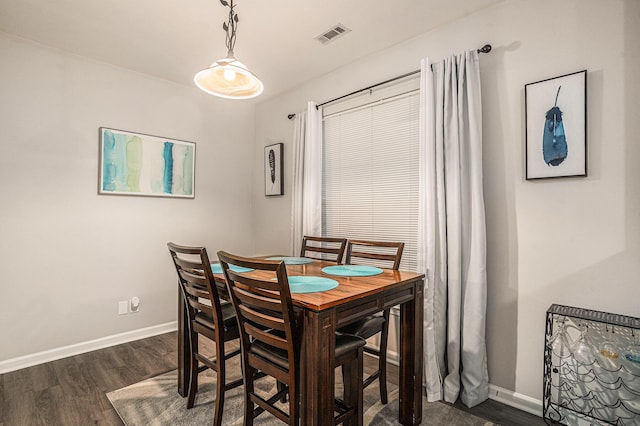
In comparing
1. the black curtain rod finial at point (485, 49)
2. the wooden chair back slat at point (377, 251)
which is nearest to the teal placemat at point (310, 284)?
the wooden chair back slat at point (377, 251)

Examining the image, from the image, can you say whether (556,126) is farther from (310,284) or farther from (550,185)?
(310,284)

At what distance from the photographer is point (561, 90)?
1953mm

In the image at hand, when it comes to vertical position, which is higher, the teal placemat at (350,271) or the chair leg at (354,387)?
the teal placemat at (350,271)

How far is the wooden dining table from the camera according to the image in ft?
4.49

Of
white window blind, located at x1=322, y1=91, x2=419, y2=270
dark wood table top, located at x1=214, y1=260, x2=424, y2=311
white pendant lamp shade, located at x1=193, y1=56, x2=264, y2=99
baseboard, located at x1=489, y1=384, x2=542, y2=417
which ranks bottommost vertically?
baseboard, located at x1=489, y1=384, x2=542, y2=417

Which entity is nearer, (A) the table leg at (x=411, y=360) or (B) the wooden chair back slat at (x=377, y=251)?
(A) the table leg at (x=411, y=360)

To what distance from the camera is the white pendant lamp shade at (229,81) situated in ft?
6.40

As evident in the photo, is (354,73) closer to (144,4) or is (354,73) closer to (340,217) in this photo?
(340,217)

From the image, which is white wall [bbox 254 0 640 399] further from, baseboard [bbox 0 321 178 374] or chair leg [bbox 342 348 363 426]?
baseboard [bbox 0 321 178 374]

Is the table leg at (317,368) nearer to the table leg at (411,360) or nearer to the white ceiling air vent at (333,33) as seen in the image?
the table leg at (411,360)

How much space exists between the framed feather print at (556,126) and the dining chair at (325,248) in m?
1.42

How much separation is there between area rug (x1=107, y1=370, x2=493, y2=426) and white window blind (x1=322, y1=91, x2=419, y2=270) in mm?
1039

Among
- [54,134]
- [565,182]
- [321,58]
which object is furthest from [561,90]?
[54,134]

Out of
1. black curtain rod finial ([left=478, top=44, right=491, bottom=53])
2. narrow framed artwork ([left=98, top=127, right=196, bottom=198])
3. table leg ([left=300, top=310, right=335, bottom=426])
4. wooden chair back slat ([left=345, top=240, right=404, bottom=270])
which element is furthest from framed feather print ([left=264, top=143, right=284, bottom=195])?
table leg ([left=300, top=310, right=335, bottom=426])
